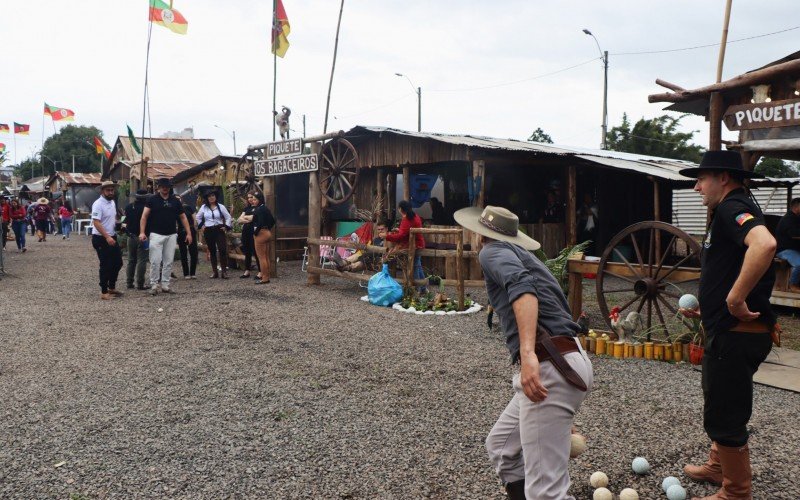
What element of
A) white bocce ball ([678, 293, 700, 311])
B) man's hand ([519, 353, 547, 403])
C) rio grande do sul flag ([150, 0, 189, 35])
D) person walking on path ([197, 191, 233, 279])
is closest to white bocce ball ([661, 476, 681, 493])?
white bocce ball ([678, 293, 700, 311])

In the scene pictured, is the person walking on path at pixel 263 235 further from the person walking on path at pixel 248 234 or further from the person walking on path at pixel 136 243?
the person walking on path at pixel 136 243

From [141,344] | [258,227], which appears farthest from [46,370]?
[258,227]

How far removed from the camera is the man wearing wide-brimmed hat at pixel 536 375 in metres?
2.64

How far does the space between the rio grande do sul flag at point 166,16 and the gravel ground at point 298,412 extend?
12.2 m

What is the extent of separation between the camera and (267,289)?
11.6 m

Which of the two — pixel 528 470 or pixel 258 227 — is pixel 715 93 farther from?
pixel 258 227

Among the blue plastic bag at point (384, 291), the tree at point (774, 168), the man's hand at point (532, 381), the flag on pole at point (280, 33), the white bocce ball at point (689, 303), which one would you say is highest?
the flag on pole at point (280, 33)

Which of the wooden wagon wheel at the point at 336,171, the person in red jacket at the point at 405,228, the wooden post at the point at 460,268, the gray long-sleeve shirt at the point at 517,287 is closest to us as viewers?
the gray long-sleeve shirt at the point at 517,287

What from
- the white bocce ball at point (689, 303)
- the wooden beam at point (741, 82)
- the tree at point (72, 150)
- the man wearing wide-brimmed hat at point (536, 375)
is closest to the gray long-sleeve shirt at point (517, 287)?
the man wearing wide-brimmed hat at point (536, 375)

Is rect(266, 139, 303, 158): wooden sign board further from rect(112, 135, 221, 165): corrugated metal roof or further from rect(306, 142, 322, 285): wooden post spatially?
rect(112, 135, 221, 165): corrugated metal roof

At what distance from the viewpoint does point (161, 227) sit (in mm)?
10391

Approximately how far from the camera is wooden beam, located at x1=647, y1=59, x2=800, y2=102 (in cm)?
649

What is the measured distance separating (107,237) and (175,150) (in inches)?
1108

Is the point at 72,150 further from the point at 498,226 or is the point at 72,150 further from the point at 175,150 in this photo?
the point at 498,226
